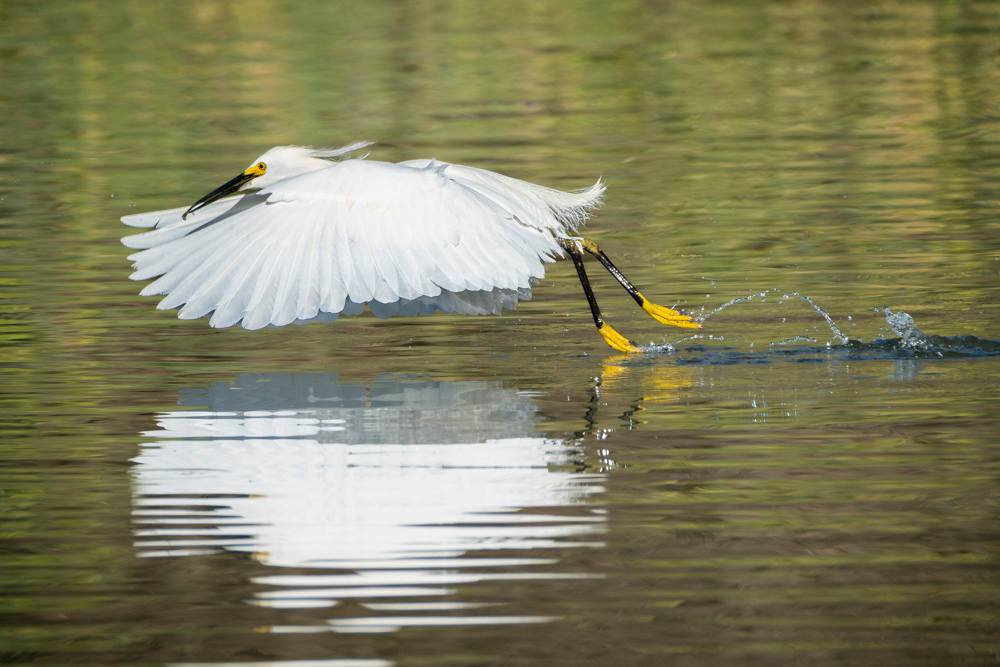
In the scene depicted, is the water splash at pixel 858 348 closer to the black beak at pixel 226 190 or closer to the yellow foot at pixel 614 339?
the yellow foot at pixel 614 339

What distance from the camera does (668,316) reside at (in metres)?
11.6

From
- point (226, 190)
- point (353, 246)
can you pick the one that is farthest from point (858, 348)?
point (226, 190)

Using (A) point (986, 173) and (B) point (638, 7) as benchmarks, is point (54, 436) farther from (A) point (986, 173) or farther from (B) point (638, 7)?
(B) point (638, 7)

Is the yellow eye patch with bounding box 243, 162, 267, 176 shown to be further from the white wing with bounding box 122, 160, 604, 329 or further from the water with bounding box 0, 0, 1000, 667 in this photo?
the water with bounding box 0, 0, 1000, 667

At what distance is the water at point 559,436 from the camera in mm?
6543

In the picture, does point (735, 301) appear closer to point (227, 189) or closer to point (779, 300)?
point (779, 300)

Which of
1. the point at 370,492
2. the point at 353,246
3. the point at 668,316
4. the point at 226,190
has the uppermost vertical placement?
the point at 226,190

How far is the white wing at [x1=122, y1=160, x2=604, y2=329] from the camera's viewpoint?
32.3 ft

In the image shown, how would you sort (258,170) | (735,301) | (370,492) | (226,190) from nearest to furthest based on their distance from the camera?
(370,492) < (226,190) < (258,170) < (735,301)

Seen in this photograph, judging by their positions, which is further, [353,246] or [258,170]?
[258,170]

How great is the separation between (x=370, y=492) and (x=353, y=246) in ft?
7.55

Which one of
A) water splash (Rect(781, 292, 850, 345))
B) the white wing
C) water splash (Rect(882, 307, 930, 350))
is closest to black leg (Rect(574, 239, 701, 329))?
water splash (Rect(781, 292, 850, 345))

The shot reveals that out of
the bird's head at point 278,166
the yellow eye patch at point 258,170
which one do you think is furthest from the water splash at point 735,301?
the yellow eye patch at point 258,170

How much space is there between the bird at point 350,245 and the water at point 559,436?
53cm
